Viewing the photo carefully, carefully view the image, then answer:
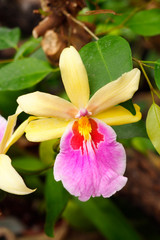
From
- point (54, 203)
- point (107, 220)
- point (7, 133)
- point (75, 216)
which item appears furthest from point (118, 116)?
point (75, 216)

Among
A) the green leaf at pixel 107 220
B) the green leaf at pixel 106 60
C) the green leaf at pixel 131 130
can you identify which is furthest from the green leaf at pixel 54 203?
the green leaf at pixel 107 220

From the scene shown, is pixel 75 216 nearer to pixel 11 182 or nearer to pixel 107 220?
pixel 107 220

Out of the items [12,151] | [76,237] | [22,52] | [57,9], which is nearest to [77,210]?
[76,237]

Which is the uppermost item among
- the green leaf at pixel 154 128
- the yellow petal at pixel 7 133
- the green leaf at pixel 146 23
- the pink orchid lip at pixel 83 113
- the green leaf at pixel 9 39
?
the yellow petal at pixel 7 133

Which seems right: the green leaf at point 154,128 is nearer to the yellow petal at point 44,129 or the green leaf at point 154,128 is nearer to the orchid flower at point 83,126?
the orchid flower at point 83,126

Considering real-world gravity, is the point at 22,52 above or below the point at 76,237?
above

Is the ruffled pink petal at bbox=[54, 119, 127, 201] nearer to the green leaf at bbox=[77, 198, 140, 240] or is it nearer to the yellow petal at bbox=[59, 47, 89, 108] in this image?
the yellow petal at bbox=[59, 47, 89, 108]

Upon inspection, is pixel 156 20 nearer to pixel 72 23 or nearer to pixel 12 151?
pixel 72 23
